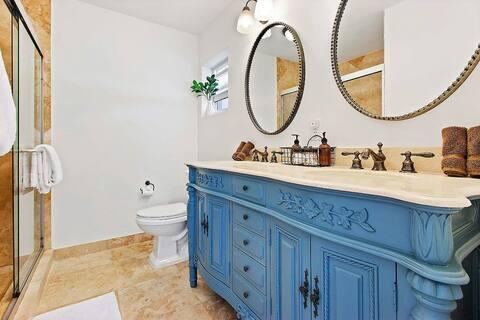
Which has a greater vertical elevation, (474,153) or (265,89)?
(265,89)

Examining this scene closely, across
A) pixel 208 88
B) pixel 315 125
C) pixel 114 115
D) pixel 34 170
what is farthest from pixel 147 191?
pixel 315 125

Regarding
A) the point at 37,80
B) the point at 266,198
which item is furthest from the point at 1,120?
the point at 37,80

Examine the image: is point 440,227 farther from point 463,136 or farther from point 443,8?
point 443,8

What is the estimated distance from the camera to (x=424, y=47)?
0.99 m

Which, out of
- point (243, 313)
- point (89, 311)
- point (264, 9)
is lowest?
point (89, 311)

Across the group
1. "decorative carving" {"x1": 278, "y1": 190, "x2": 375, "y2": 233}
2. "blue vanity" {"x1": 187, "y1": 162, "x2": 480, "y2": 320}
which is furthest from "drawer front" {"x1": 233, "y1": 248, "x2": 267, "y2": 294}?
"decorative carving" {"x1": 278, "y1": 190, "x2": 375, "y2": 233}

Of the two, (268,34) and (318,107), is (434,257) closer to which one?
(318,107)

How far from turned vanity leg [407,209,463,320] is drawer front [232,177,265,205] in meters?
0.60

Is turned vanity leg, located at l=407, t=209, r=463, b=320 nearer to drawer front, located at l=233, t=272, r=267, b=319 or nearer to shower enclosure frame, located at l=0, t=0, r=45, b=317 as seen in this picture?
drawer front, located at l=233, t=272, r=267, b=319

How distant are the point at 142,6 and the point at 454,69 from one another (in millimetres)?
2534

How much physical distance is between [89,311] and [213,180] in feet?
Result: 3.74

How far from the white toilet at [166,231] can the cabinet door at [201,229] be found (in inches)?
18.1

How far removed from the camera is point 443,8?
0.94 meters

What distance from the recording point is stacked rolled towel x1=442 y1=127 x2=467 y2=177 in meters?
0.82
